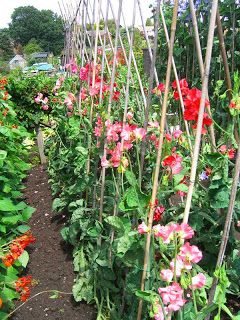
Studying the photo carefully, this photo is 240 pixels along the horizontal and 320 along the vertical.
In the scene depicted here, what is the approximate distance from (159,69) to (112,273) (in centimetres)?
307

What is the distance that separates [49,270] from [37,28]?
95.6m

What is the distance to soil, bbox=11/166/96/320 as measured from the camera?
7.11 feet

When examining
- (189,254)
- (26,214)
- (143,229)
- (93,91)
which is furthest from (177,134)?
(26,214)

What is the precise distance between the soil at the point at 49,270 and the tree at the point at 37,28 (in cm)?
8330

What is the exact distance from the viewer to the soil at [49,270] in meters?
2.17

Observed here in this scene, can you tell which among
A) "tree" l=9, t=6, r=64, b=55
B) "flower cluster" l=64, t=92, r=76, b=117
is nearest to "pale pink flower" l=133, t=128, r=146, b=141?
"flower cluster" l=64, t=92, r=76, b=117

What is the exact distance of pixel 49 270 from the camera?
8.44ft

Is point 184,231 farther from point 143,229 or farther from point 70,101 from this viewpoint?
point 70,101

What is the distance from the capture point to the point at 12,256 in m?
1.57

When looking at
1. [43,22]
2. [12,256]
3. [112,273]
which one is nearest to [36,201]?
[112,273]

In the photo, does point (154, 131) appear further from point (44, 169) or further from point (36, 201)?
point (44, 169)

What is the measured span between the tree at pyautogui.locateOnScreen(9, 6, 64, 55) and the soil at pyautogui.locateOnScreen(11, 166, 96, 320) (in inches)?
3280

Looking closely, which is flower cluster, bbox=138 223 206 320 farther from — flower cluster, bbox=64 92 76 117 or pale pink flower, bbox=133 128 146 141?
flower cluster, bbox=64 92 76 117

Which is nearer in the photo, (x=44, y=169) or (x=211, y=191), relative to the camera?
(x=211, y=191)
